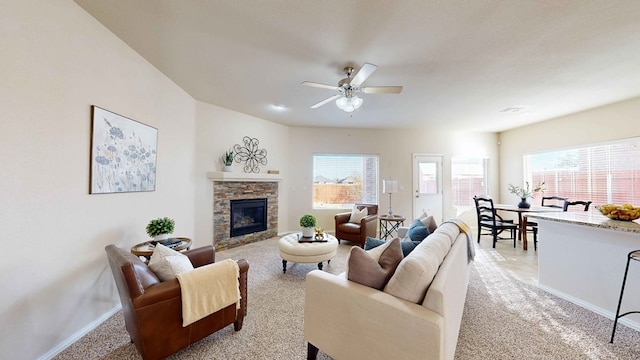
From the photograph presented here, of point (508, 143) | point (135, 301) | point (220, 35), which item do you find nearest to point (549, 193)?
point (508, 143)

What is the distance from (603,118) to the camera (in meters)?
4.25

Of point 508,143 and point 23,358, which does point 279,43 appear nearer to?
point 23,358

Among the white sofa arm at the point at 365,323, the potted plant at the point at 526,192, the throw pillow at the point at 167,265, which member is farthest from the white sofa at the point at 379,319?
the potted plant at the point at 526,192

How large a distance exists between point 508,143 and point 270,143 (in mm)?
6007

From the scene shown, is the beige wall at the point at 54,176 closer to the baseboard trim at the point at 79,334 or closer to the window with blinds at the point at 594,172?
the baseboard trim at the point at 79,334

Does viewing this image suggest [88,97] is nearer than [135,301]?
No

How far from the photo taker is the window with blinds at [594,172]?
4031mm

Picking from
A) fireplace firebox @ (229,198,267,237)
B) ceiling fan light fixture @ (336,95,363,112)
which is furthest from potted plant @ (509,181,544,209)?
fireplace firebox @ (229,198,267,237)

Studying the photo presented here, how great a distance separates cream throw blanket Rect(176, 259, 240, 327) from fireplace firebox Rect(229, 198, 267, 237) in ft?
9.55

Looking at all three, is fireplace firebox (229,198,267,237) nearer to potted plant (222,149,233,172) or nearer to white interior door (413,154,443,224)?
potted plant (222,149,233,172)

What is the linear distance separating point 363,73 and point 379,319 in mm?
2144

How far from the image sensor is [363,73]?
7.92 ft

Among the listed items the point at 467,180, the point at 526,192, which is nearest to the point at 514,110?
the point at 526,192

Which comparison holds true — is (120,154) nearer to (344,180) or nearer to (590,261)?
(344,180)
